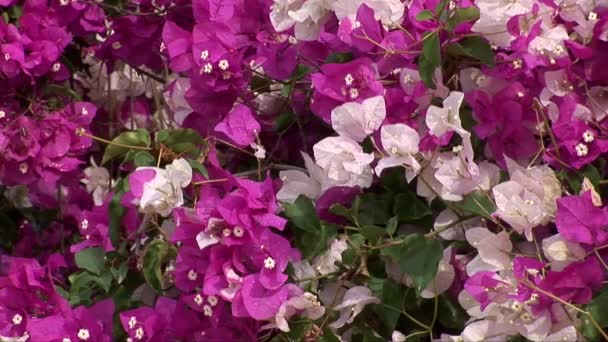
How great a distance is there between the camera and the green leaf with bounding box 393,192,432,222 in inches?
54.6

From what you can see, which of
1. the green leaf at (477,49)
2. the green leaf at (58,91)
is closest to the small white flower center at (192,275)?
the green leaf at (477,49)

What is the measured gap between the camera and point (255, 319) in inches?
54.2

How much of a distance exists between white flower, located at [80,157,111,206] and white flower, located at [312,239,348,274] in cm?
70

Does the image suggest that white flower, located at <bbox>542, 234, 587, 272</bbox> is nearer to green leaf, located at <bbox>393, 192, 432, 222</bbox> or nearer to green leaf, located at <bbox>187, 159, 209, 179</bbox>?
green leaf, located at <bbox>393, 192, 432, 222</bbox>

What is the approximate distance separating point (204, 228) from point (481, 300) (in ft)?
1.14

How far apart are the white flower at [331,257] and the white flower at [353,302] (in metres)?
0.04

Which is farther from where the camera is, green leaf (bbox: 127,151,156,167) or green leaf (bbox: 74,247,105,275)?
green leaf (bbox: 74,247,105,275)

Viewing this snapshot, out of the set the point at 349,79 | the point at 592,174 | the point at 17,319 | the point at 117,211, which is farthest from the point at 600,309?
the point at 17,319

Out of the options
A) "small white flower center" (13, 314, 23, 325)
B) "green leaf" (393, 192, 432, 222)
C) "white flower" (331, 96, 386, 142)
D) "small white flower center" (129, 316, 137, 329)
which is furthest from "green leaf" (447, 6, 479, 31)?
"small white flower center" (13, 314, 23, 325)

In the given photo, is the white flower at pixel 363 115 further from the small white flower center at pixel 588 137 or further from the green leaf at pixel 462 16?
the small white flower center at pixel 588 137

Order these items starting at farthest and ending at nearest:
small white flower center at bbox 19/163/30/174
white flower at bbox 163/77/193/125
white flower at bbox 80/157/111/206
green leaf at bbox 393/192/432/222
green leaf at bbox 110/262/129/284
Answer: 1. white flower at bbox 80/157/111/206
2. small white flower center at bbox 19/163/30/174
3. white flower at bbox 163/77/193/125
4. green leaf at bbox 110/262/129/284
5. green leaf at bbox 393/192/432/222

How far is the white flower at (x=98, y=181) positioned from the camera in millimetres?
1982

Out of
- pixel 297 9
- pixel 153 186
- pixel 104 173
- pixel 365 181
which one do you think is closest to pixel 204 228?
pixel 153 186

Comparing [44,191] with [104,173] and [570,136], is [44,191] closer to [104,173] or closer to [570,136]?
[104,173]
